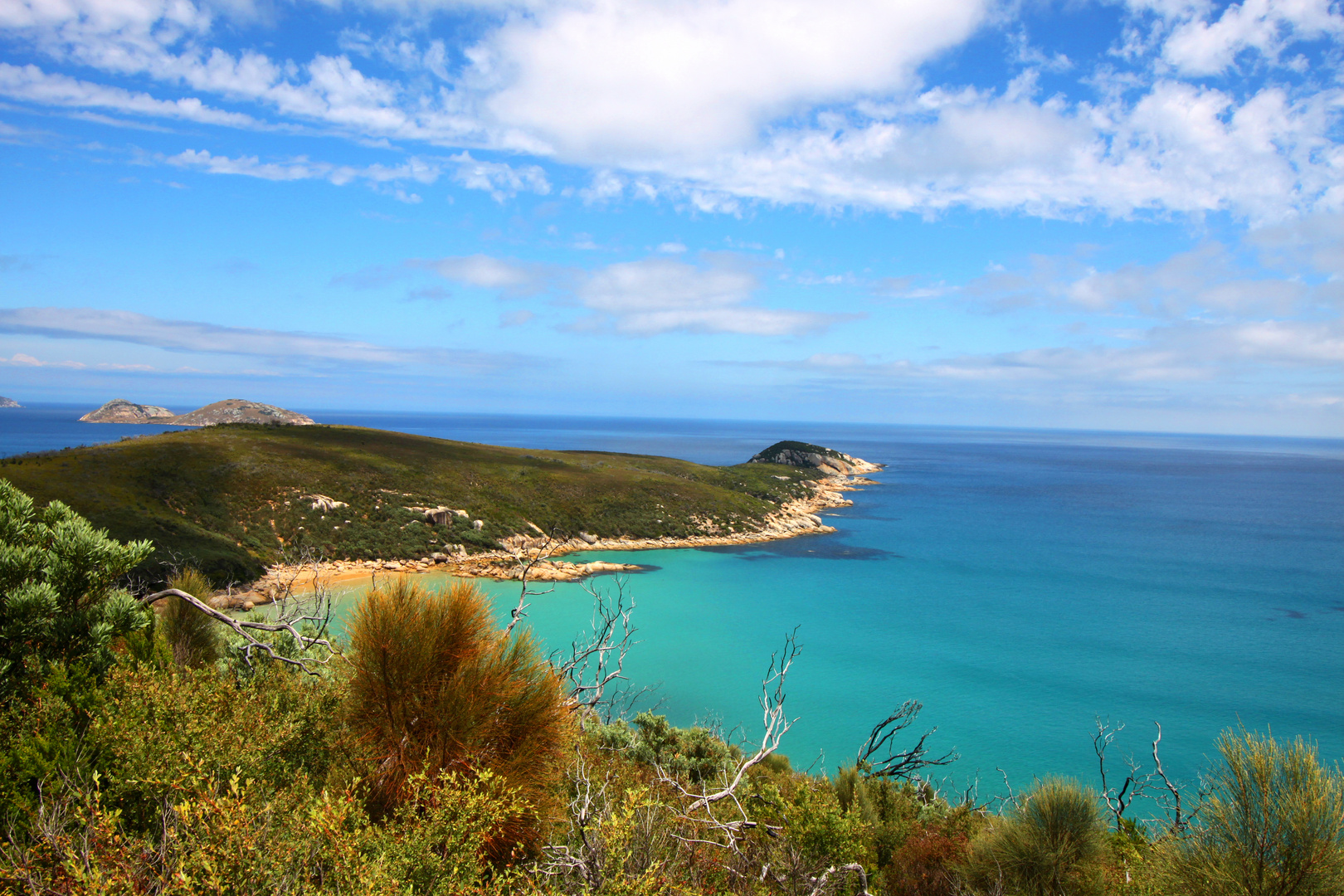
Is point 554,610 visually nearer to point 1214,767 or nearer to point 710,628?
point 710,628

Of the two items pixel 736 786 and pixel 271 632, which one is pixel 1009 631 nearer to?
pixel 736 786

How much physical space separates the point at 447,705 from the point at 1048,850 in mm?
6490

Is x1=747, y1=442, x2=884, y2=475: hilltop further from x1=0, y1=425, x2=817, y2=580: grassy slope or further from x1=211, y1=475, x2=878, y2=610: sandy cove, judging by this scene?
x1=211, y1=475, x2=878, y2=610: sandy cove

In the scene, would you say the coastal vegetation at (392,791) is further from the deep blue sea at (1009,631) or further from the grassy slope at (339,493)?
the grassy slope at (339,493)

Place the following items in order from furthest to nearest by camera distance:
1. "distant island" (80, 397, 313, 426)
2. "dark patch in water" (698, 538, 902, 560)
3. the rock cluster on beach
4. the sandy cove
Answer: the rock cluster on beach
"distant island" (80, 397, 313, 426)
"dark patch in water" (698, 538, 902, 560)
the sandy cove

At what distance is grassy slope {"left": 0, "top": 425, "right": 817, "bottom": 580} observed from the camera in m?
→ 32.4

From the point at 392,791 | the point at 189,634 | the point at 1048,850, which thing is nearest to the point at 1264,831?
the point at 1048,850

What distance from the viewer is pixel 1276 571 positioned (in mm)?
45938

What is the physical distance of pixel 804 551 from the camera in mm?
49312

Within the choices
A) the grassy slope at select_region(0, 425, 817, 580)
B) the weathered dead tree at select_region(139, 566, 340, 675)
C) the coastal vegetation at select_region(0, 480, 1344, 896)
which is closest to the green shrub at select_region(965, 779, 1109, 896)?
the coastal vegetation at select_region(0, 480, 1344, 896)

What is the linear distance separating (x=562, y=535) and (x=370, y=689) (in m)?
41.2

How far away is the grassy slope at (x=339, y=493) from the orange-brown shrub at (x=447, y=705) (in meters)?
23.2

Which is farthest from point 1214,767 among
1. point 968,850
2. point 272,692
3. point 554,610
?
point 554,610

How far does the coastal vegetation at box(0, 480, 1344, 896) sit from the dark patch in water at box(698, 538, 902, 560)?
4069 cm
